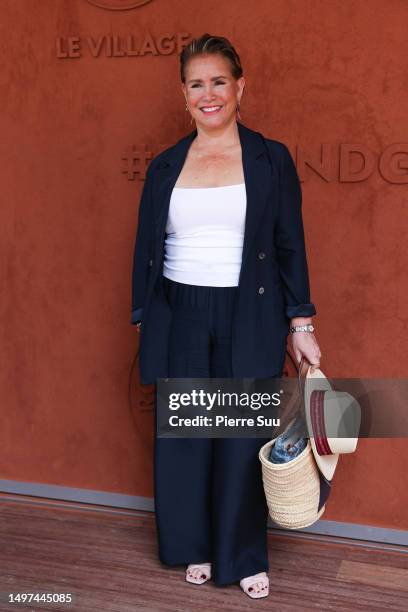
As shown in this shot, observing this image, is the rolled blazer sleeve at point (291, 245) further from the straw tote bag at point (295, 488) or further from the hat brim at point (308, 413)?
the straw tote bag at point (295, 488)

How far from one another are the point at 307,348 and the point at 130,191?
1035 millimetres

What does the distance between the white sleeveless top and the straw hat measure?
47 centimetres

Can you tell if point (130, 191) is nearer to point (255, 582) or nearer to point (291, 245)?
point (291, 245)

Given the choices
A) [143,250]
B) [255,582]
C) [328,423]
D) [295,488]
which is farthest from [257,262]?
[255,582]

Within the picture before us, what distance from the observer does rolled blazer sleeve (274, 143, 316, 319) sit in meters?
2.60

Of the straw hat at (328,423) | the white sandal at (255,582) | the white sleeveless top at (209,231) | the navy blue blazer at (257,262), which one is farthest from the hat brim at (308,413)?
the white sandal at (255,582)

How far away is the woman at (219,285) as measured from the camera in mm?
2566

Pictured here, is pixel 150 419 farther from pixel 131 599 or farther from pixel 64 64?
pixel 64 64

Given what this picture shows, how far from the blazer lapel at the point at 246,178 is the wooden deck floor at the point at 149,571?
45.8 inches

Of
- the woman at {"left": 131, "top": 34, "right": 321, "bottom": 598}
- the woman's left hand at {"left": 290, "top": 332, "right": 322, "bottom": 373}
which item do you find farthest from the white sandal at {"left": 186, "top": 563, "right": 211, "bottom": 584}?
the woman's left hand at {"left": 290, "top": 332, "right": 322, "bottom": 373}

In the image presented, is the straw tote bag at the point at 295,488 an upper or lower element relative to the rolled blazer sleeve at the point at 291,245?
lower

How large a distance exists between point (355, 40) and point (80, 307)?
1520 mm

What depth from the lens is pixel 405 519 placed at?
9.80ft

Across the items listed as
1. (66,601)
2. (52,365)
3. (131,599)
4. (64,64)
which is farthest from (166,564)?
(64,64)
